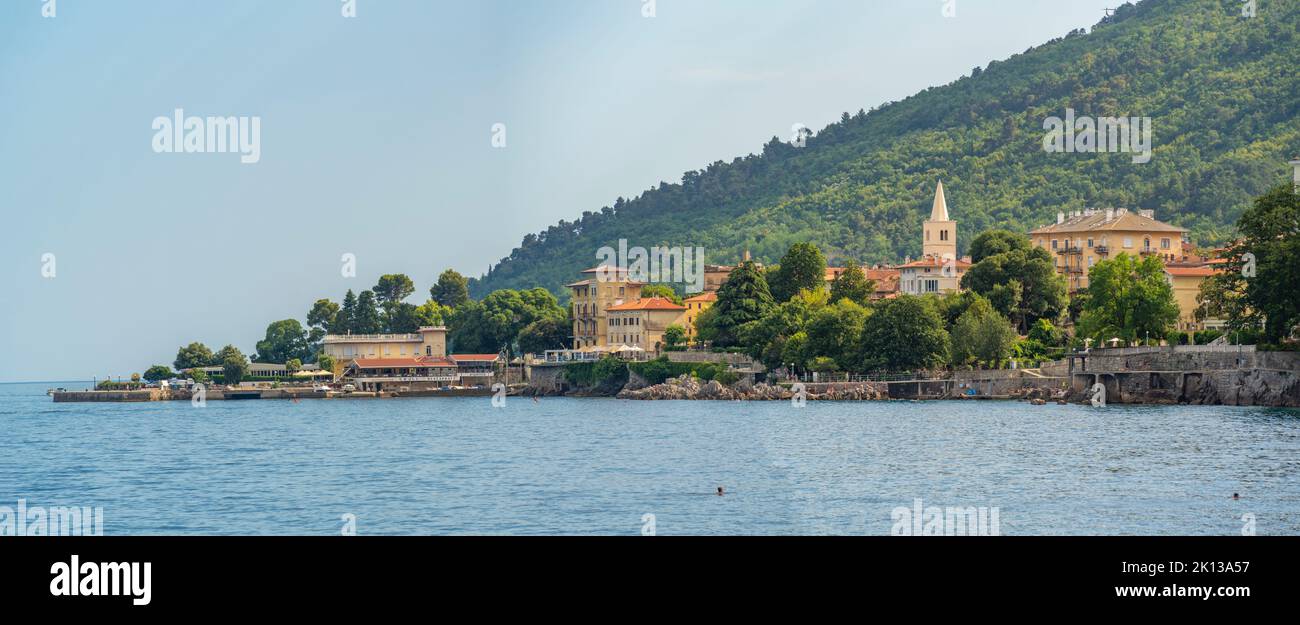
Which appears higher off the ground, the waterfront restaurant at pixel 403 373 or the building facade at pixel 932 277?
the building facade at pixel 932 277

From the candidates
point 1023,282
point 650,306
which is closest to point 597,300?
point 650,306

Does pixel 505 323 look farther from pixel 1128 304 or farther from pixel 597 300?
pixel 1128 304

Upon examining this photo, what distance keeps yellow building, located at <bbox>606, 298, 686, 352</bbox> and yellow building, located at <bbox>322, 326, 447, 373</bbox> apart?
27049 millimetres

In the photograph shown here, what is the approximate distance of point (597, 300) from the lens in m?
140

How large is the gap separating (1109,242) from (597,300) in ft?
154

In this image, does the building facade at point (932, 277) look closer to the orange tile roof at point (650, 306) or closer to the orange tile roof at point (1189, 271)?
the orange tile roof at point (650, 306)

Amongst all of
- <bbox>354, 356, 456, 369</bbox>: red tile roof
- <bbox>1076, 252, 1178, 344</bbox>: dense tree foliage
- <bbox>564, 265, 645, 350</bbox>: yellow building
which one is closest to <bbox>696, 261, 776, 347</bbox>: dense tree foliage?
<bbox>564, 265, 645, 350</bbox>: yellow building

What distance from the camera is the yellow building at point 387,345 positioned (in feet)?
501

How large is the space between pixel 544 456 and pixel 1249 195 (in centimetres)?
14050

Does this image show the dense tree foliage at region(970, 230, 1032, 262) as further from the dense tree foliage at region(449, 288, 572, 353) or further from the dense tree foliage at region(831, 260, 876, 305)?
the dense tree foliage at region(449, 288, 572, 353)

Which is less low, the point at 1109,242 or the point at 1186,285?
the point at 1109,242

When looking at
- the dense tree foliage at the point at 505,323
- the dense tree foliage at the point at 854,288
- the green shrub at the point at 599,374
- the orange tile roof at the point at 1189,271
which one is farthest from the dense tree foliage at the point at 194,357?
the orange tile roof at the point at 1189,271

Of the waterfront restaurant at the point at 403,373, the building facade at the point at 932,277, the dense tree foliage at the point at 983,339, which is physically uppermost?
the building facade at the point at 932,277
